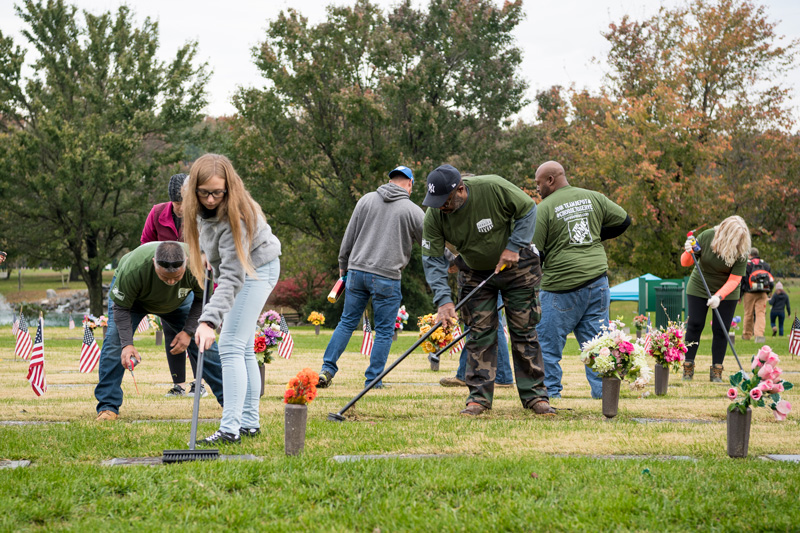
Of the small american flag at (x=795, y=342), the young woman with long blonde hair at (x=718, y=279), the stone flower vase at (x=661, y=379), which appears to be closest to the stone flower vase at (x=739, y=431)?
the stone flower vase at (x=661, y=379)

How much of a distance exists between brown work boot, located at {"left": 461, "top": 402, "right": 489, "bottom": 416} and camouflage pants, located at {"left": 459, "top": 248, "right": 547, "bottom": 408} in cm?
7

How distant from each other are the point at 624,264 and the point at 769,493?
2636 centimetres

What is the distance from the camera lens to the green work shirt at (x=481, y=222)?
582cm

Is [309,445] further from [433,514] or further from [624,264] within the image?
[624,264]

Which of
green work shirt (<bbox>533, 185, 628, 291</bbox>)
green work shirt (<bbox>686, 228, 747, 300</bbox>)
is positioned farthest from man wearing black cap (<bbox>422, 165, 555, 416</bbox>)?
green work shirt (<bbox>686, 228, 747, 300</bbox>)

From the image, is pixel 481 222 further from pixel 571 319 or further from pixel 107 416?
pixel 107 416

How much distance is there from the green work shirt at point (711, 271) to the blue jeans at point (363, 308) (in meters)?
3.28

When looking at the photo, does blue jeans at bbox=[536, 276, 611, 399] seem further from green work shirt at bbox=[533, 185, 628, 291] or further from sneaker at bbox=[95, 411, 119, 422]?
sneaker at bbox=[95, 411, 119, 422]

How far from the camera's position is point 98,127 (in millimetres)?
29828

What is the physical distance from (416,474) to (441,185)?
7.84 ft

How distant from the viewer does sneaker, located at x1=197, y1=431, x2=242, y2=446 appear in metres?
4.52

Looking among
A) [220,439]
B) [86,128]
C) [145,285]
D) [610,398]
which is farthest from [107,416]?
[86,128]

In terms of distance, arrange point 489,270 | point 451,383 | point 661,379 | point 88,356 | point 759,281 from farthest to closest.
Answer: point 759,281
point 88,356
point 451,383
point 661,379
point 489,270

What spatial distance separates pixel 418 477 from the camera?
362cm
